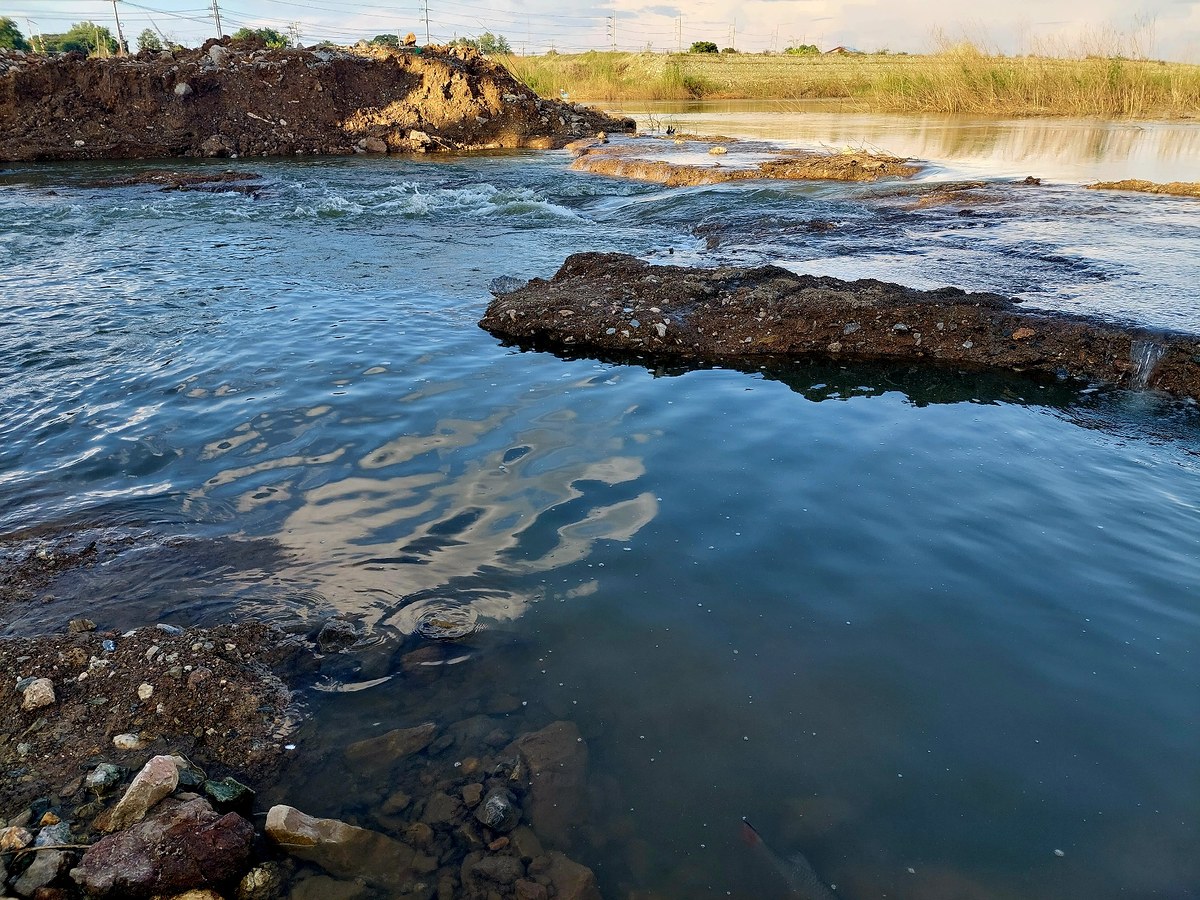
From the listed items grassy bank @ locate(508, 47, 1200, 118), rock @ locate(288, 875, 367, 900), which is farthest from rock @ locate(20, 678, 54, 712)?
grassy bank @ locate(508, 47, 1200, 118)

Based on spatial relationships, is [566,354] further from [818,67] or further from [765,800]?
[818,67]

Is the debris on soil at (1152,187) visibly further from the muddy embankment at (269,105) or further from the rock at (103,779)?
the muddy embankment at (269,105)

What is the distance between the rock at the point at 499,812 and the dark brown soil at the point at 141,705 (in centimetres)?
66

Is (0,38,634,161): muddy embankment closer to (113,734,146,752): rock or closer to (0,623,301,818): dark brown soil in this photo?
(0,623,301,818): dark brown soil

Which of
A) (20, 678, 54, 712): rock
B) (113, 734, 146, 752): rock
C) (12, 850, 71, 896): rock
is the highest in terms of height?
(20, 678, 54, 712): rock

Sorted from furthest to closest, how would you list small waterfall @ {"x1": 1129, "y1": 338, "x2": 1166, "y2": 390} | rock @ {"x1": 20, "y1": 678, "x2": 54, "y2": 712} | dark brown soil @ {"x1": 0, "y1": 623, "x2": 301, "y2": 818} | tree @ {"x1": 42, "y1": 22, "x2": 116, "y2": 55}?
tree @ {"x1": 42, "y1": 22, "x2": 116, "y2": 55} < small waterfall @ {"x1": 1129, "y1": 338, "x2": 1166, "y2": 390} < rock @ {"x1": 20, "y1": 678, "x2": 54, "y2": 712} < dark brown soil @ {"x1": 0, "y1": 623, "x2": 301, "y2": 818}

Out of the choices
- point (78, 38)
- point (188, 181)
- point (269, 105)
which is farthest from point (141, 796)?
point (78, 38)

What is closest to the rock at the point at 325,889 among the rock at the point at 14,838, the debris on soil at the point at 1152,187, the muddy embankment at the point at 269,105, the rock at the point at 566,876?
the rock at the point at 566,876

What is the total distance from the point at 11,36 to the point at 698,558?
63644 mm

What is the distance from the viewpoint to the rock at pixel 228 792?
204 centimetres

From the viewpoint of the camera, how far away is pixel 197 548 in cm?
320

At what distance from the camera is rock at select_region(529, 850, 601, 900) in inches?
73.5

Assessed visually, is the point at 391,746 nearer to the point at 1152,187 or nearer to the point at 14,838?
A: the point at 14,838

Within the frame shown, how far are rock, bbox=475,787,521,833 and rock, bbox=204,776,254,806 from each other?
648 mm
